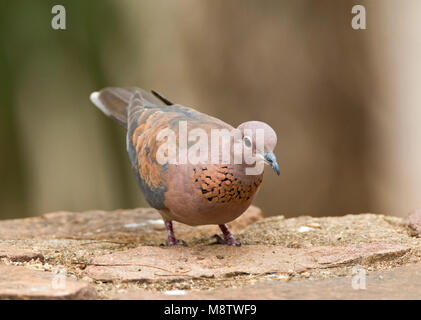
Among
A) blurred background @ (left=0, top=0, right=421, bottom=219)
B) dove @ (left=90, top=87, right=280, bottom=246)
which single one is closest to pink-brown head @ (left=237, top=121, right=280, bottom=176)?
dove @ (left=90, top=87, right=280, bottom=246)

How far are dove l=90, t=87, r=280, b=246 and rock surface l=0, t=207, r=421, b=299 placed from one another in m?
0.25

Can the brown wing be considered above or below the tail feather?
below

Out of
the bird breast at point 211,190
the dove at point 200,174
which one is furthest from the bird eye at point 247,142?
the bird breast at point 211,190

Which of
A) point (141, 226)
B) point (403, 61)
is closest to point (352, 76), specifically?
point (403, 61)

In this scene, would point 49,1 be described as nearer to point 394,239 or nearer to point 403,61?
point 403,61

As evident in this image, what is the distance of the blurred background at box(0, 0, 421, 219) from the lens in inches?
232

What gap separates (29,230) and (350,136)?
125 inches

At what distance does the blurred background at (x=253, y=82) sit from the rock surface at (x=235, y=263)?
186 centimetres

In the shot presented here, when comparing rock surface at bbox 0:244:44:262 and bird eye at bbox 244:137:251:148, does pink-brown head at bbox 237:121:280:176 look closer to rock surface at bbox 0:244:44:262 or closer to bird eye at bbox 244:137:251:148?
bird eye at bbox 244:137:251:148

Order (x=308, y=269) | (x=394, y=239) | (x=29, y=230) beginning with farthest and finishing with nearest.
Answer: (x=29, y=230), (x=394, y=239), (x=308, y=269)

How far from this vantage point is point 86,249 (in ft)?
11.2

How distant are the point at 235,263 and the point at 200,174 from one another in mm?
482

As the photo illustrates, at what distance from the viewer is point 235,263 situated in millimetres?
2998

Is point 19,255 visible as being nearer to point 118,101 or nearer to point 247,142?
point 247,142
